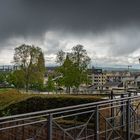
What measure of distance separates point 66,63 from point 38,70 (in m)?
6.27

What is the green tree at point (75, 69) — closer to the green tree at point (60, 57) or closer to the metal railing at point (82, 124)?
the green tree at point (60, 57)

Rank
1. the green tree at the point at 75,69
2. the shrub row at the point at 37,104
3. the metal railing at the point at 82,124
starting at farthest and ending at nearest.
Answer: the green tree at the point at 75,69, the shrub row at the point at 37,104, the metal railing at the point at 82,124

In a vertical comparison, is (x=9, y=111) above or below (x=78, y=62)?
below

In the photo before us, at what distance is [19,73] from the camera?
195 feet

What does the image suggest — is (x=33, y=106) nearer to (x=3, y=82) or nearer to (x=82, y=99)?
(x=82, y=99)

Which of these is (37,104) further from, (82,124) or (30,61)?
(30,61)

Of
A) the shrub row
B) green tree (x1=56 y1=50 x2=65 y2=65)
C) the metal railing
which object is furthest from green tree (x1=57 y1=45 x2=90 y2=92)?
the metal railing

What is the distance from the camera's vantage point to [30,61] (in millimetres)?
59031

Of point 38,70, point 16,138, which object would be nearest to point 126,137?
point 16,138

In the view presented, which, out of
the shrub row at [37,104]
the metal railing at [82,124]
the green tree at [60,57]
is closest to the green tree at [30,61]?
the green tree at [60,57]

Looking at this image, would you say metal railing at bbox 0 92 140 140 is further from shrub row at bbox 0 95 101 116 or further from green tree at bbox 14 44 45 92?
green tree at bbox 14 44 45 92

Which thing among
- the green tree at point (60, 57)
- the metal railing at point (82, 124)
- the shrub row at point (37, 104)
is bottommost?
the shrub row at point (37, 104)

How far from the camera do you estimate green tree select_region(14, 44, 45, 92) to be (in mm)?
59000

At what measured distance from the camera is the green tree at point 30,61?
194 feet
